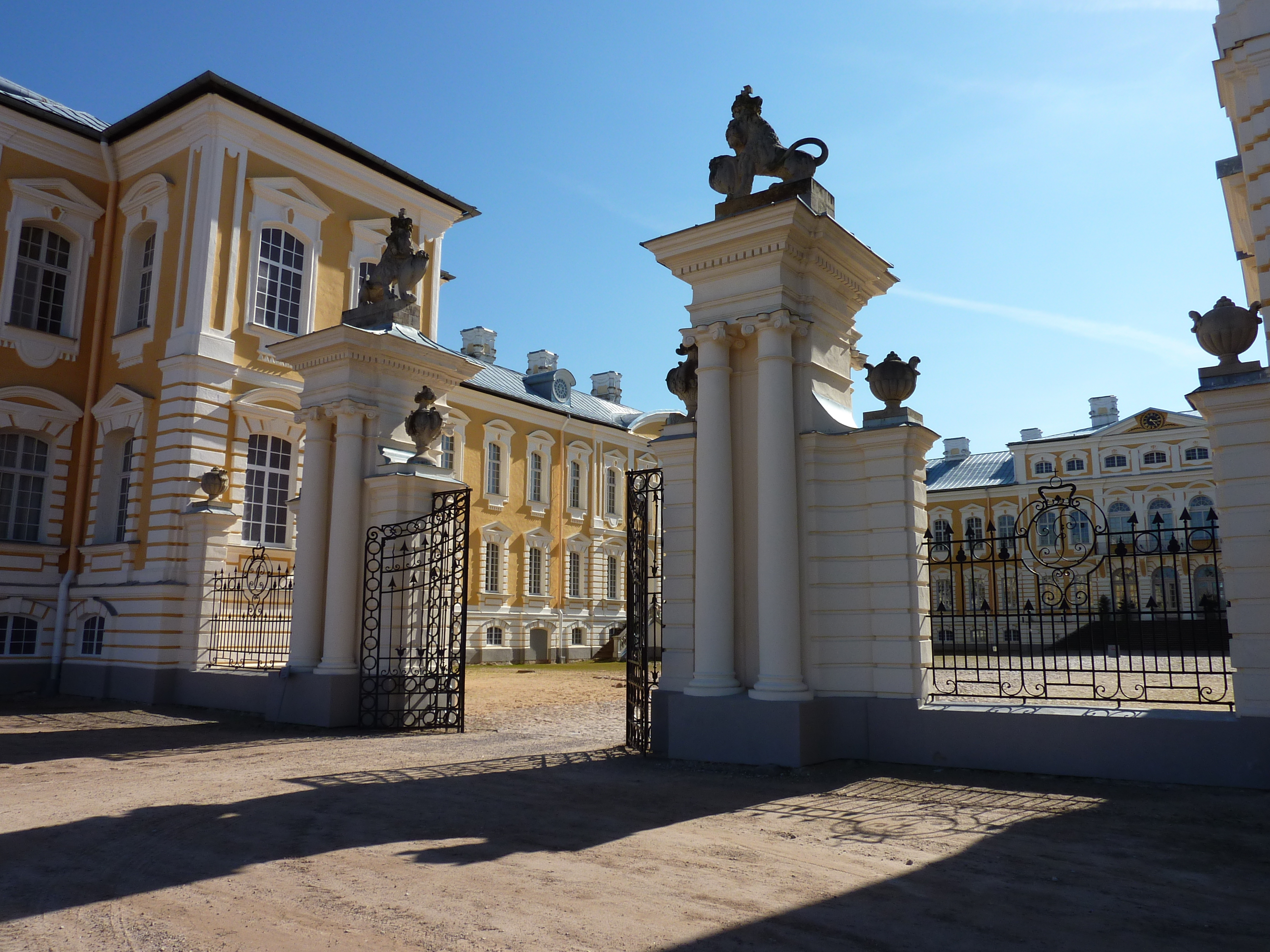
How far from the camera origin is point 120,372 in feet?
60.1

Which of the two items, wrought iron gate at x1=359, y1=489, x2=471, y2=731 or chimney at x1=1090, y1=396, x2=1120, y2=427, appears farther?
chimney at x1=1090, y1=396, x2=1120, y2=427

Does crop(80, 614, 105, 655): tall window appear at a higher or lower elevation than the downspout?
lower

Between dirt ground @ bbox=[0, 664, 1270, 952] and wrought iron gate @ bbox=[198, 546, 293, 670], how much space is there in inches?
237

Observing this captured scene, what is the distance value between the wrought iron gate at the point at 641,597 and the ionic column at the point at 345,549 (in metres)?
3.76

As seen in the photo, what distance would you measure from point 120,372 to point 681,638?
14630 millimetres

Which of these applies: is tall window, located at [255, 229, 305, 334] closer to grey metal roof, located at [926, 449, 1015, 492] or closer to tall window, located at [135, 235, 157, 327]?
tall window, located at [135, 235, 157, 327]

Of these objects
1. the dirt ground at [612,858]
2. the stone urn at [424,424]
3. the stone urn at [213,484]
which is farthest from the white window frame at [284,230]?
the dirt ground at [612,858]

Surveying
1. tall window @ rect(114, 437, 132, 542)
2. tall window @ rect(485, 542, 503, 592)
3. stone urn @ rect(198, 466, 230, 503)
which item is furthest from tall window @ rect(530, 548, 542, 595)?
stone urn @ rect(198, 466, 230, 503)

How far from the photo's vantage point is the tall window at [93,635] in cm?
1720

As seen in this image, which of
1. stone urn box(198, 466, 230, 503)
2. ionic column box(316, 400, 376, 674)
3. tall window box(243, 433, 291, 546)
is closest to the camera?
ionic column box(316, 400, 376, 674)

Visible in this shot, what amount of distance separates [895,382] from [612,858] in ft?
17.2

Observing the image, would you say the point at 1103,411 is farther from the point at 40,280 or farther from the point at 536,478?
the point at 40,280

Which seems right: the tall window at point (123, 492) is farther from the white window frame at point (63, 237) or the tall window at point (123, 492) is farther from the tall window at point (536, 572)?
the tall window at point (536, 572)

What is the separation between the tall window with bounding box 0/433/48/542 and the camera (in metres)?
17.6
